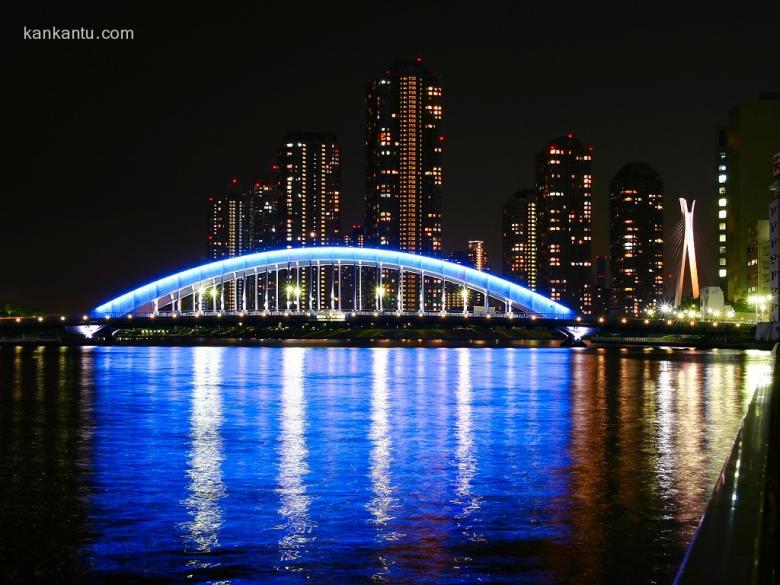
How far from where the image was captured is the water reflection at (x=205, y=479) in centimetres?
1414

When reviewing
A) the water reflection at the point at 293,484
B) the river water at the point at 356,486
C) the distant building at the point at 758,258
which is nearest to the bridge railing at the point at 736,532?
the river water at the point at 356,486

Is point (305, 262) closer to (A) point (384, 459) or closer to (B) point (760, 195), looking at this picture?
(B) point (760, 195)

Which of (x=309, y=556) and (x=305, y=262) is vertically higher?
(x=305, y=262)

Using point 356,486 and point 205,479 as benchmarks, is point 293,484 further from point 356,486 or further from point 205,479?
point 205,479

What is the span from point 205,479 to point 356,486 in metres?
2.90

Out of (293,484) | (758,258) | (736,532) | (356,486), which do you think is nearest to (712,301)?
(758,258)

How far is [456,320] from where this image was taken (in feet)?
380

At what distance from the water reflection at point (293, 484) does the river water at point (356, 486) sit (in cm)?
5

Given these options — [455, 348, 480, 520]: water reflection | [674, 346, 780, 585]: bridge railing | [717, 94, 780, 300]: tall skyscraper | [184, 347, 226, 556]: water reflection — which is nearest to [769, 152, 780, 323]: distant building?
[717, 94, 780, 300]: tall skyscraper

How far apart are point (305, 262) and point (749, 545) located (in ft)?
495

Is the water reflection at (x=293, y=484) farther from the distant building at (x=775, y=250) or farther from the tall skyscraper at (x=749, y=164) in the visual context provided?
the tall skyscraper at (x=749, y=164)

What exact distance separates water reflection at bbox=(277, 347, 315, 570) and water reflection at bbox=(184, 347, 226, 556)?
98cm

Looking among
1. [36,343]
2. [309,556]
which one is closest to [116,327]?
[36,343]

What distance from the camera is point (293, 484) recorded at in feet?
61.7
